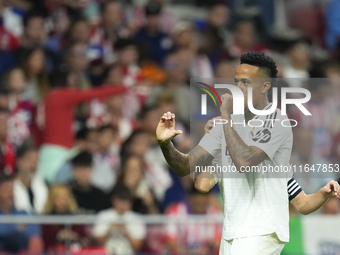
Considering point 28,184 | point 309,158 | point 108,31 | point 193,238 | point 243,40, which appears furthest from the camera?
point 243,40

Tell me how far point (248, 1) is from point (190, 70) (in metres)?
2.90

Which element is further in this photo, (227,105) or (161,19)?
(161,19)

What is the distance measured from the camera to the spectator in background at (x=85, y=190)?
23.8 ft

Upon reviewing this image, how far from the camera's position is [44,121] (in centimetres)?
805

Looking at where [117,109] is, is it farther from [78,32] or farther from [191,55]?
[191,55]

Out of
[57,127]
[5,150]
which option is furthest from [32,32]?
[5,150]

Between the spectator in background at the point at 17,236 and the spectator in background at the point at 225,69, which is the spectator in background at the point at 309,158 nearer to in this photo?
the spectator in background at the point at 225,69

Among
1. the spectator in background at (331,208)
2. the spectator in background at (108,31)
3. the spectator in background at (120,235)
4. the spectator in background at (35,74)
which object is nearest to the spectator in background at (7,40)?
the spectator in background at (35,74)

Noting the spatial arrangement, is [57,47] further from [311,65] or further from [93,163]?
[311,65]

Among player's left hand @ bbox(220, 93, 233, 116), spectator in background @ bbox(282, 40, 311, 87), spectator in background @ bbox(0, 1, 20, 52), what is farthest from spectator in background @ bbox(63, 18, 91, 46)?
player's left hand @ bbox(220, 93, 233, 116)

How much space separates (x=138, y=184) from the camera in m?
7.77

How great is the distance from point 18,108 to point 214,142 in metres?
4.56

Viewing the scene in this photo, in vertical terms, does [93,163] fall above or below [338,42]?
below

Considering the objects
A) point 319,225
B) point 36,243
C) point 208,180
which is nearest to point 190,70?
point 319,225
